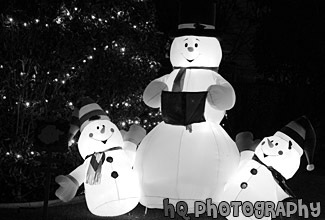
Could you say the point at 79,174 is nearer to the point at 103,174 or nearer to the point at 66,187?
the point at 66,187

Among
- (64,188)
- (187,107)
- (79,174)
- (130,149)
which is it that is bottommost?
(64,188)

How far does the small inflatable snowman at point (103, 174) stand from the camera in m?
4.63

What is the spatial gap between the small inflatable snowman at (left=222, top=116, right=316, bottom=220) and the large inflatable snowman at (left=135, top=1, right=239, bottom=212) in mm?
136

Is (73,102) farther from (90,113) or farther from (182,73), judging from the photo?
(182,73)

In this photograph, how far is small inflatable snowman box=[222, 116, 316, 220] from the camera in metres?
4.55

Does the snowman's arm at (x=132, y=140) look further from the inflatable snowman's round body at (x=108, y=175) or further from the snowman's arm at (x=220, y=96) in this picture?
the snowman's arm at (x=220, y=96)

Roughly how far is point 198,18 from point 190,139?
1.18m

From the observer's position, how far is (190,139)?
14.8ft

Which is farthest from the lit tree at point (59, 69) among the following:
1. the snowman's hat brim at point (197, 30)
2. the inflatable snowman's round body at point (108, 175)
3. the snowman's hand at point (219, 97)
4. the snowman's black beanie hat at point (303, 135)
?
the snowman's black beanie hat at point (303, 135)

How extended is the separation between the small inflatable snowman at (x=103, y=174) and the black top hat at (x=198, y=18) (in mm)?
1200

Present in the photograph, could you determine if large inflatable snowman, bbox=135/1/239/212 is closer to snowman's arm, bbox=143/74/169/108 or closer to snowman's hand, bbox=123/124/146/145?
snowman's arm, bbox=143/74/169/108

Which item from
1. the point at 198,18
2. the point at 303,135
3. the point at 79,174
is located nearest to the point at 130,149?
the point at 79,174

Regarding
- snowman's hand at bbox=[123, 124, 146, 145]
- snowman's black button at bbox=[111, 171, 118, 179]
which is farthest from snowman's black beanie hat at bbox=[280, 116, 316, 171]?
snowman's black button at bbox=[111, 171, 118, 179]

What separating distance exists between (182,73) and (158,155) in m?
0.83
